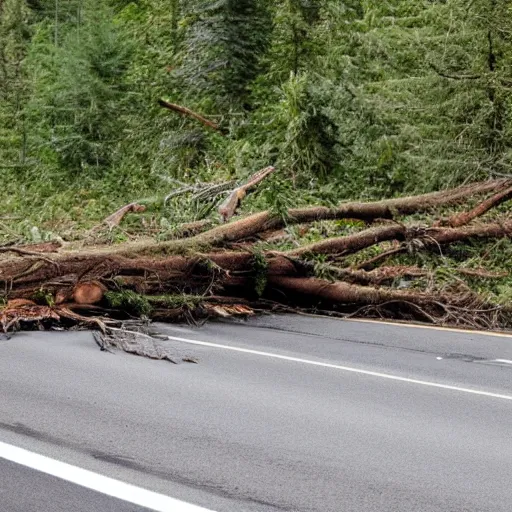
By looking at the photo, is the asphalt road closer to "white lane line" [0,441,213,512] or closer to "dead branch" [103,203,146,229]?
"white lane line" [0,441,213,512]

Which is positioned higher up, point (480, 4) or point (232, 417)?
point (480, 4)

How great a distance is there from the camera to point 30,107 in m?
34.7

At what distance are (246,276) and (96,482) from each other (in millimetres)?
7299

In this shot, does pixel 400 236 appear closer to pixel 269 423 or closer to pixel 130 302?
pixel 130 302

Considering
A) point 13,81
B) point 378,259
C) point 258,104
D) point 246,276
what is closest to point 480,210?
point 378,259

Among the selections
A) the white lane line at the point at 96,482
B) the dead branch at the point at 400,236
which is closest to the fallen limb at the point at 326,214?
the dead branch at the point at 400,236

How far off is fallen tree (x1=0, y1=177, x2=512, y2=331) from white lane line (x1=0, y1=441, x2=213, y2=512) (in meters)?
4.79

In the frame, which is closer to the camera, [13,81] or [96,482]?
[96,482]

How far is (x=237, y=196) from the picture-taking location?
14102mm

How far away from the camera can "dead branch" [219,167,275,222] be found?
1350 centimetres

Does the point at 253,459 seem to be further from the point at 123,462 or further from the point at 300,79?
the point at 300,79

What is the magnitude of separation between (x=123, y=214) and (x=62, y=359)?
6.66m

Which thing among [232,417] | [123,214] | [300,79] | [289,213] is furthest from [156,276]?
[300,79]

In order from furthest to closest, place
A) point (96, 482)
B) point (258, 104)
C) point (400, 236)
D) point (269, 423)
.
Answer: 1. point (258, 104)
2. point (400, 236)
3. point (269, 423)
4. point (96, 482)
